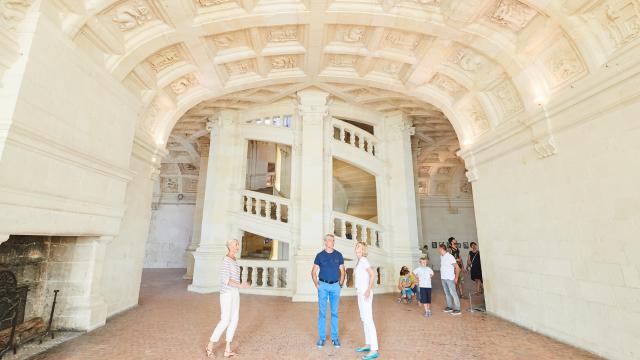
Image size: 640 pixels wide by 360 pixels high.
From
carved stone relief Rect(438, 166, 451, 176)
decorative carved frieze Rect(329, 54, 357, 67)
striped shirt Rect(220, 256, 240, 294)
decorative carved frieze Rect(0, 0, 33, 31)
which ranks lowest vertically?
striped shirt Rect(220, 256, 240, 294)

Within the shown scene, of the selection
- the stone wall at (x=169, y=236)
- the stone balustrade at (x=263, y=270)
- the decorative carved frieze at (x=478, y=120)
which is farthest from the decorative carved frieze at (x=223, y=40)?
the stone wall at (x=169, y=236)

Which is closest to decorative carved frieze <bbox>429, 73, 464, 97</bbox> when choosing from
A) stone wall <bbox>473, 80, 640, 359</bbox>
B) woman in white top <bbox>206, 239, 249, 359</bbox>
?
stone wall <bbox>473, 80, 640, 359</bbox>

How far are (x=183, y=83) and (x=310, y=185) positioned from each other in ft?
14.1

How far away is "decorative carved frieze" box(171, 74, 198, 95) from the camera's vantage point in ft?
21.7

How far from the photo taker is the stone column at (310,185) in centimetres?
783

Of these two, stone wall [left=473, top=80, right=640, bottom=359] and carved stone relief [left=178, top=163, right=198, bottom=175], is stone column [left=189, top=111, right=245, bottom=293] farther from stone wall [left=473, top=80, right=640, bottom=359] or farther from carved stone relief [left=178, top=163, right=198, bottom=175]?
carved stone relief [left=178, top=163, right=198, bottom=175]

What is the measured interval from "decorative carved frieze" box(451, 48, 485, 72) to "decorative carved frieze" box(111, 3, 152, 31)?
5.95m

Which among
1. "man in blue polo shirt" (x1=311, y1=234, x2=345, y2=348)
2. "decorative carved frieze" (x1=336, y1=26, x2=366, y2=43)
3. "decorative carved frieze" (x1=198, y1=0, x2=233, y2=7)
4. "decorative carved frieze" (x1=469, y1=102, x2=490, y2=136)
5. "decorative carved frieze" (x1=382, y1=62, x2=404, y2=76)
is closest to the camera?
"man in blue polo shirt" (x1=311, y1=234, x2=345, y2=348)

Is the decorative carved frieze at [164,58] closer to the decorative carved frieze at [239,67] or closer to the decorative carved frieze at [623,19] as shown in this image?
the decorative carved frieze at [239,67]

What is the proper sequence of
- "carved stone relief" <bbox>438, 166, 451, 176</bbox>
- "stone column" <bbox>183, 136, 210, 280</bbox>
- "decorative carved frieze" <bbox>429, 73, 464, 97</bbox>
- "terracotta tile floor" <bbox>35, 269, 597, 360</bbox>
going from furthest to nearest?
"carved stone relief" <bbox>438, 166, 451, 176</bbox> < "stone column" <bbox>183, 136, 210, 280</bbox> < "decorative carved frieze" <bbox>429, 73, 464, 97</bbox> < "terracotta tile floor" <bbox>35, 269, 597, 360</bbox>

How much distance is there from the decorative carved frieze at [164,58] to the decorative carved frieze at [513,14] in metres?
6.06

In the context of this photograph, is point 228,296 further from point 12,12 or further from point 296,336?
point 12,12

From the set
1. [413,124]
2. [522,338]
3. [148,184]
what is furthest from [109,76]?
[413,124]

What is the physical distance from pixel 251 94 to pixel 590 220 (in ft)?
27.3
